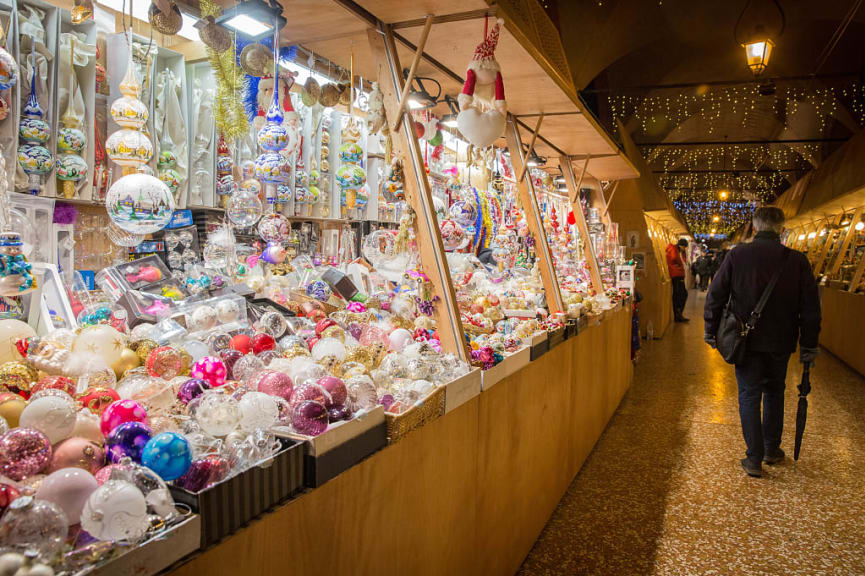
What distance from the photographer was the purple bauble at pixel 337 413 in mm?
1466

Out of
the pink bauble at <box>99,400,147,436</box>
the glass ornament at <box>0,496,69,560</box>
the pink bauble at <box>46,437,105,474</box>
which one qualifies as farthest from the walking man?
the glass ornament at <box>0,496,69,560</box>

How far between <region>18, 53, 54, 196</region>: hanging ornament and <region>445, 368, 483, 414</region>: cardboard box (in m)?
2.20

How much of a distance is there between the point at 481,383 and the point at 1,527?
5.03 ft

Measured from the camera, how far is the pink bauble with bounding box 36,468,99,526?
0.91 meters

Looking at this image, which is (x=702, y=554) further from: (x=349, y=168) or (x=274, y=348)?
(x=349, y=168)

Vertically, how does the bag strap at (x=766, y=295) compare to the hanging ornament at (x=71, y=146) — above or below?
below

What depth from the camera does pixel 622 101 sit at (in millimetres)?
10156

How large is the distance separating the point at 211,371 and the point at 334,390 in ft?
1.19

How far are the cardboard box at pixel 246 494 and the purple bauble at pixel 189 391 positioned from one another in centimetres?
30

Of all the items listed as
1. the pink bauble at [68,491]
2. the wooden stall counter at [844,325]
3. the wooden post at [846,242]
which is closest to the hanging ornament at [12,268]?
the pink bauble at [68,491]

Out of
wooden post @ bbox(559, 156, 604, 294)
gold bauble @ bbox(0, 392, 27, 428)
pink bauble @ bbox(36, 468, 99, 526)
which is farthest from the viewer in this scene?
wooden post @ bbox(559, 156, 604, 294)

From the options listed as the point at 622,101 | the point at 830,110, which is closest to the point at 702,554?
the point at 622,101

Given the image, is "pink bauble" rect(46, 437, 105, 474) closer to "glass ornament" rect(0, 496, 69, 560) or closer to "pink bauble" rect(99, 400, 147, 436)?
"pink bauble" rect(99, 400, 147, 436)

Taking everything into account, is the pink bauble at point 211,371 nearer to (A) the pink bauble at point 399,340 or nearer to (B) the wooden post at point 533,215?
(A) the pink bauble at point 399,340
